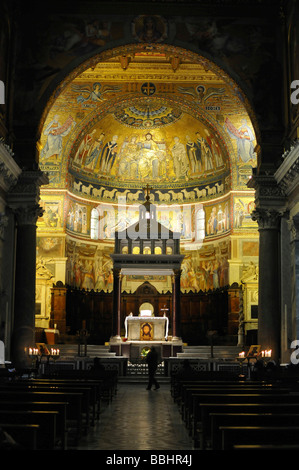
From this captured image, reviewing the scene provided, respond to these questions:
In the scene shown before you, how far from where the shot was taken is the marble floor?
33.5 ft

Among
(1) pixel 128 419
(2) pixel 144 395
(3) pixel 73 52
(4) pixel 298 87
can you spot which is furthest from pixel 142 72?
(1) pixel 128 419

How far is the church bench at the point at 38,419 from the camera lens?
7.68 meters

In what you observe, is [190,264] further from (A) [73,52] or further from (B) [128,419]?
(B) [128,419]

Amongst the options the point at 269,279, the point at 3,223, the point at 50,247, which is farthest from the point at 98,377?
the point at 50,247

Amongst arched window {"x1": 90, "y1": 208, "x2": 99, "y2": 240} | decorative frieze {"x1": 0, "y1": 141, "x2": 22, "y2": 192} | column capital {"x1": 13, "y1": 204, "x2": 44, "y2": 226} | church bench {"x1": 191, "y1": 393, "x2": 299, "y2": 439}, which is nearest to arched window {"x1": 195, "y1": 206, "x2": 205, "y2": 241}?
arched window {"x1": 90, "y1": 208, "x2": 99, "y2": 240}

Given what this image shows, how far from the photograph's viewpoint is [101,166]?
40344mm

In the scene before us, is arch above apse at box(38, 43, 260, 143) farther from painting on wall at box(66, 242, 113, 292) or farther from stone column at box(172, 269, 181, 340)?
painting on wall at box(66, 242, 113, 292)

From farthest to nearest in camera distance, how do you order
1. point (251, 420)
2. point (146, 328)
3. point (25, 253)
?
point (146, 328) → point (25, 253) → point (251, 420)

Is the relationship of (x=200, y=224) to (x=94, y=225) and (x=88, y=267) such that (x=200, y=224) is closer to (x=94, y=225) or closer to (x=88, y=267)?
(x=94, y=225)

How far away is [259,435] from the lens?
631 cm

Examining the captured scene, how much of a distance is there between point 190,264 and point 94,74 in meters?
13.2

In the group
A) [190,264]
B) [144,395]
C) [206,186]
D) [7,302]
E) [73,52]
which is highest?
[73,52]

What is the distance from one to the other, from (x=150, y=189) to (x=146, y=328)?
8.15m

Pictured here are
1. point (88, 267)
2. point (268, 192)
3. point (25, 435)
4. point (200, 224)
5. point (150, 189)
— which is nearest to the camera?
point (25, 435)
